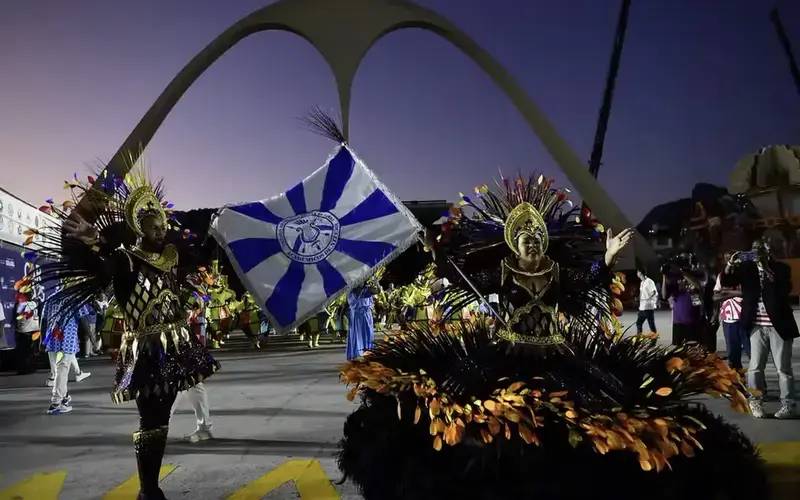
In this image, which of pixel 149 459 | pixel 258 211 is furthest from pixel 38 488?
Answer: pixel 258 211

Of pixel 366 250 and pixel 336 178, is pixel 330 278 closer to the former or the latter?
pixel 366 250

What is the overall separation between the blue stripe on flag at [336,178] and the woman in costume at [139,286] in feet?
4.50

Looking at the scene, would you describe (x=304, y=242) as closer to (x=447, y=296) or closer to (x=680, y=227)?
(x=447, y=296)

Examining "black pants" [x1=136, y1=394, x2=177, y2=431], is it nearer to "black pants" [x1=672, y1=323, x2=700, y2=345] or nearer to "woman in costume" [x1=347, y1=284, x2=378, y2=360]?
"woman in costume" [x1=347, y1=284, x2=378, y2=360]

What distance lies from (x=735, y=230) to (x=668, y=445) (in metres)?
4.07

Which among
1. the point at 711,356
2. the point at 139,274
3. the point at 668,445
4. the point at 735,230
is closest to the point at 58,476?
the point at 139,274

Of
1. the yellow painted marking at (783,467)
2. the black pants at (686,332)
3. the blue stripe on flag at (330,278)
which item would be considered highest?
the blue stripe on flag at (330,278)

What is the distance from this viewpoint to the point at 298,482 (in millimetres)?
4340

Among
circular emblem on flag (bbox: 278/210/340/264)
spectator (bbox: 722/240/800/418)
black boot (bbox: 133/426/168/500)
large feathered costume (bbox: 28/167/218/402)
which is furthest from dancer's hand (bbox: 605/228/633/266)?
black boot (bbox: 133/426/168/500)

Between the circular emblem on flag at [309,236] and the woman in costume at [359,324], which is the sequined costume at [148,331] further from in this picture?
the woman in costume at [359,324]

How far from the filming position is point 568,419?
2717mm

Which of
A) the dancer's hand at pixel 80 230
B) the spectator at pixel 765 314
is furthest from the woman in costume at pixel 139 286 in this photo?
the spectator at pixel 765 314

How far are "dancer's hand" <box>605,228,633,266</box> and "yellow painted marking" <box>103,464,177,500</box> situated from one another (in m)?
3.31

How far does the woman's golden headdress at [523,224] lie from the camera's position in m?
3.60
